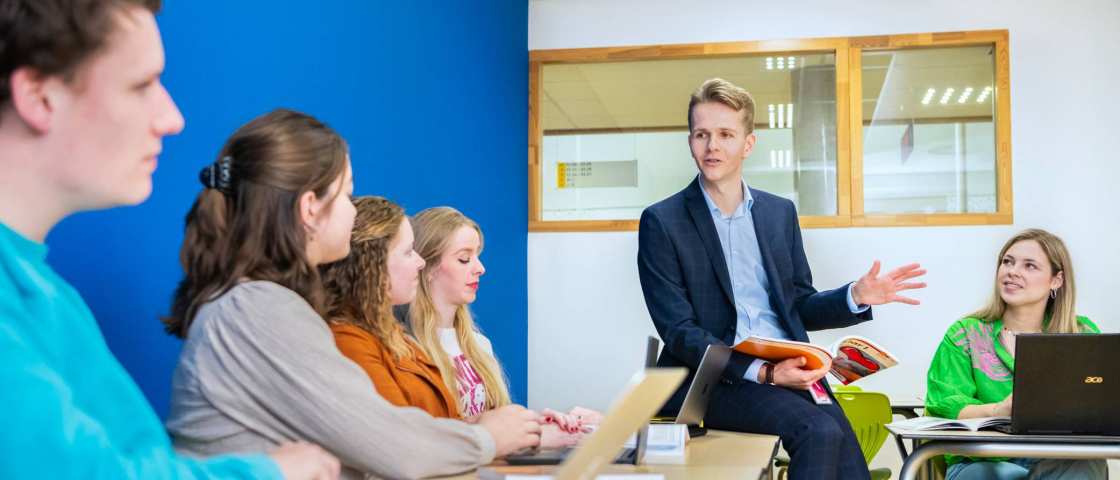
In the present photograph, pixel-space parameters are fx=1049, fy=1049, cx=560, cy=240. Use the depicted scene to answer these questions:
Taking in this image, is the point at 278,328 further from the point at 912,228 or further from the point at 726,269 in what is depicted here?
the point at 912,228

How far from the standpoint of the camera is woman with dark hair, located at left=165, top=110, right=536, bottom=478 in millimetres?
1482

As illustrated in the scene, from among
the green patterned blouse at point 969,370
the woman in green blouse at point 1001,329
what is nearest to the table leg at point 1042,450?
the woman in green blouse at point 1001,329

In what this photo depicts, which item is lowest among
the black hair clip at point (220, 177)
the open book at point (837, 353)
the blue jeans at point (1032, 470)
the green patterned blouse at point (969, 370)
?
the blue jeans at point (1032, 470)

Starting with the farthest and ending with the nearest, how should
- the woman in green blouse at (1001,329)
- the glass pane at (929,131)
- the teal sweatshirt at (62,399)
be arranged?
the glass pane at (929,131) < the woman in green blouse at (1001,329) < the teal sweatshirt at (62,399)

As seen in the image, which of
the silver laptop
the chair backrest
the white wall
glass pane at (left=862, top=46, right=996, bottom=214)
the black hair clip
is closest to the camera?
the black hair clip

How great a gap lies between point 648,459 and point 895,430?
1.06 m

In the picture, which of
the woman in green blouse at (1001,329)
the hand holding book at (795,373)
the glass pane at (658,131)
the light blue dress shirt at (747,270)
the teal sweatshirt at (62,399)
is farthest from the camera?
the glass pane at (658,131)

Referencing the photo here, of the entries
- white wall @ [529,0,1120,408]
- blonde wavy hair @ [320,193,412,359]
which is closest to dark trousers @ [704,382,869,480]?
blonde wavy hair @ [320,193,412,359]

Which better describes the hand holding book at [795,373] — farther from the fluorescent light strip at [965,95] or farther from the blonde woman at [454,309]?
the fluorescent light strip at [965,95]

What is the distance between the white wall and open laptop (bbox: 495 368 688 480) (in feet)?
15.4

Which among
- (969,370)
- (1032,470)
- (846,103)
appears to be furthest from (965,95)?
(1032,470)

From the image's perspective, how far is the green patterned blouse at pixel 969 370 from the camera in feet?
11.3

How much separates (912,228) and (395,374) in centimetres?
411

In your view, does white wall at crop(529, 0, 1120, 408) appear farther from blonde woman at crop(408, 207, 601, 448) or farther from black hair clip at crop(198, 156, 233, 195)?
black hair clip at crop(198, 156, 233, 195)
